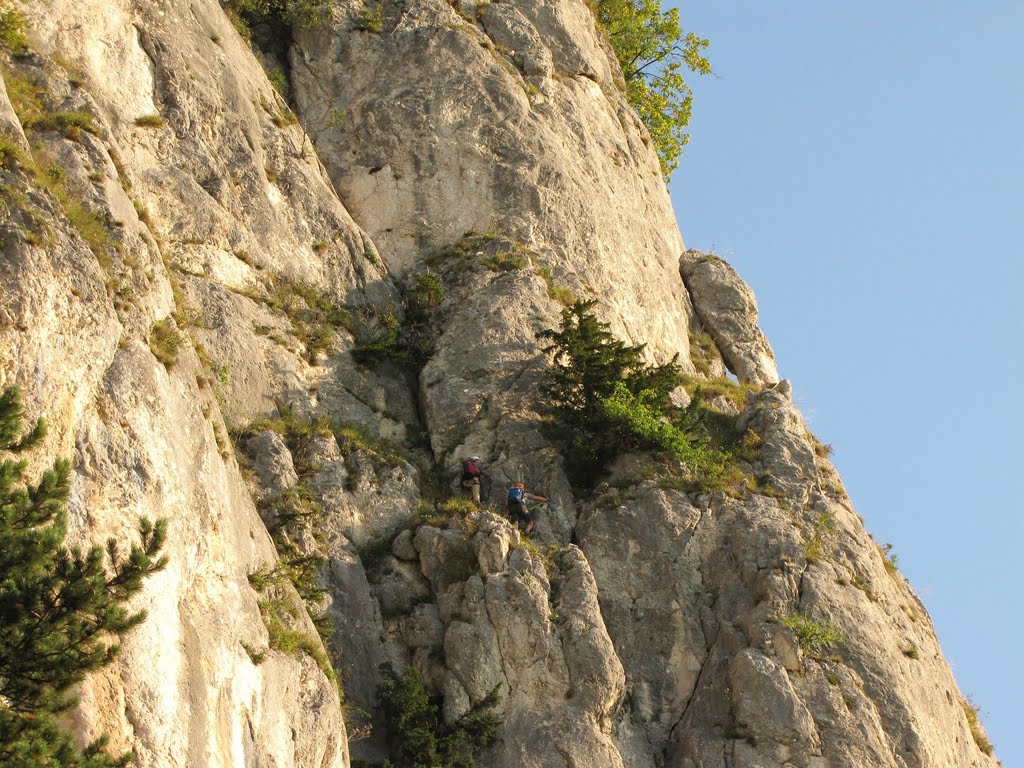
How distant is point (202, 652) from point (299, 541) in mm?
5285

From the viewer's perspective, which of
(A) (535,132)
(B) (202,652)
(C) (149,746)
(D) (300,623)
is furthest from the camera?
A: (A) (535,132)

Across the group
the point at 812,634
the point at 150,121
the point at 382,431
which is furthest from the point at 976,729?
the point at 150,121

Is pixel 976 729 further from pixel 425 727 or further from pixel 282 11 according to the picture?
pixel 282 11

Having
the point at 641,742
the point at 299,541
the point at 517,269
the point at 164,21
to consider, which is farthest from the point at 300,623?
the point at 164,21

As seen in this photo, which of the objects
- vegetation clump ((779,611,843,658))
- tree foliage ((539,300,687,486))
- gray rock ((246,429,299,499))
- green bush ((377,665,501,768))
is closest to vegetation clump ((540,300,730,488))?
tree foliage ((539,300,687,486))

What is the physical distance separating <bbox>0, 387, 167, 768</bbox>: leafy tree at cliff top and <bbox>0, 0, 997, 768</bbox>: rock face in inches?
64.6

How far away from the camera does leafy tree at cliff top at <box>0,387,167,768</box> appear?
12148 millimetres

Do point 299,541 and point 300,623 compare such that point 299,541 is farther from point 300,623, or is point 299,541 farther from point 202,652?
point 202,652

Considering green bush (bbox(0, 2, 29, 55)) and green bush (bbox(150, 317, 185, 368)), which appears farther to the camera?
green bush (bbox(0, 2, 29, 55))

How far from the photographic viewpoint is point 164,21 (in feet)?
90.8

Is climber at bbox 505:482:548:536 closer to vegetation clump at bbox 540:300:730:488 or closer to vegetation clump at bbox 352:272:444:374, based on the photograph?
vegetation clump at bbox 540:300:730:488

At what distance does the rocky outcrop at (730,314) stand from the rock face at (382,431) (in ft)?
1.04

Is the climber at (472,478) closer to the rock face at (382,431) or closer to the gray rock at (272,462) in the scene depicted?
the rock face at (382,431)

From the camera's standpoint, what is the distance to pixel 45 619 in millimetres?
12398
